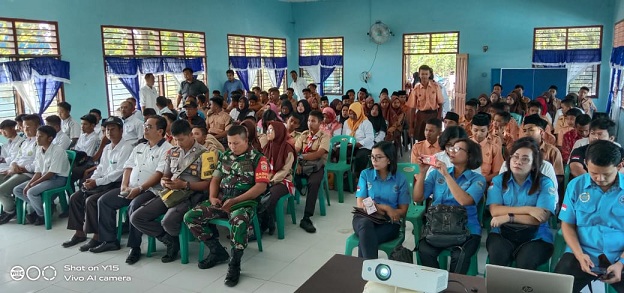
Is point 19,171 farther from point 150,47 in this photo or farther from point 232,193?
point 150,47

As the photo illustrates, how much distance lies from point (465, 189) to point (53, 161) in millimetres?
3826

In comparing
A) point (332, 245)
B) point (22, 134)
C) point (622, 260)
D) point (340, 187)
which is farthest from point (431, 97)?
point (22, 134)

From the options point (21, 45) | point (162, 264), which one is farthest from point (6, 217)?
point (21, 45)

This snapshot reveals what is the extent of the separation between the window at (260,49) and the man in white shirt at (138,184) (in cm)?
674

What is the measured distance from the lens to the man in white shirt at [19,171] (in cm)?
478

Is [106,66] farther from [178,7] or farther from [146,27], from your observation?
[178,7]

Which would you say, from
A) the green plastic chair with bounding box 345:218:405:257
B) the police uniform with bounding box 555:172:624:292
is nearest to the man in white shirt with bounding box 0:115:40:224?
the green plastic chair with bounding box 345:218:405:257

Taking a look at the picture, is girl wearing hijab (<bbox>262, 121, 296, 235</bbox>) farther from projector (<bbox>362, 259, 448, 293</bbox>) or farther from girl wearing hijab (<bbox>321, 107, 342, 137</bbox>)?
projector (<bbox>362, 259, 448, 293</bbox>)

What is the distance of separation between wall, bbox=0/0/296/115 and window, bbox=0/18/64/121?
106 mm

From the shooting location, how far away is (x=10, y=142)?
529 cm

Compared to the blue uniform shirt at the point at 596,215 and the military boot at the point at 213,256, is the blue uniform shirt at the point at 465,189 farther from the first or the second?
the military boot at the point at 213,256

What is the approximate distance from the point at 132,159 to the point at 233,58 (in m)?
6.75

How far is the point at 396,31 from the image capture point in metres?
11.5

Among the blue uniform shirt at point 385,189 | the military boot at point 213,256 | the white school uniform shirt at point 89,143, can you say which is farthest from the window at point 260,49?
the blue uniform shirt at point 385,189
